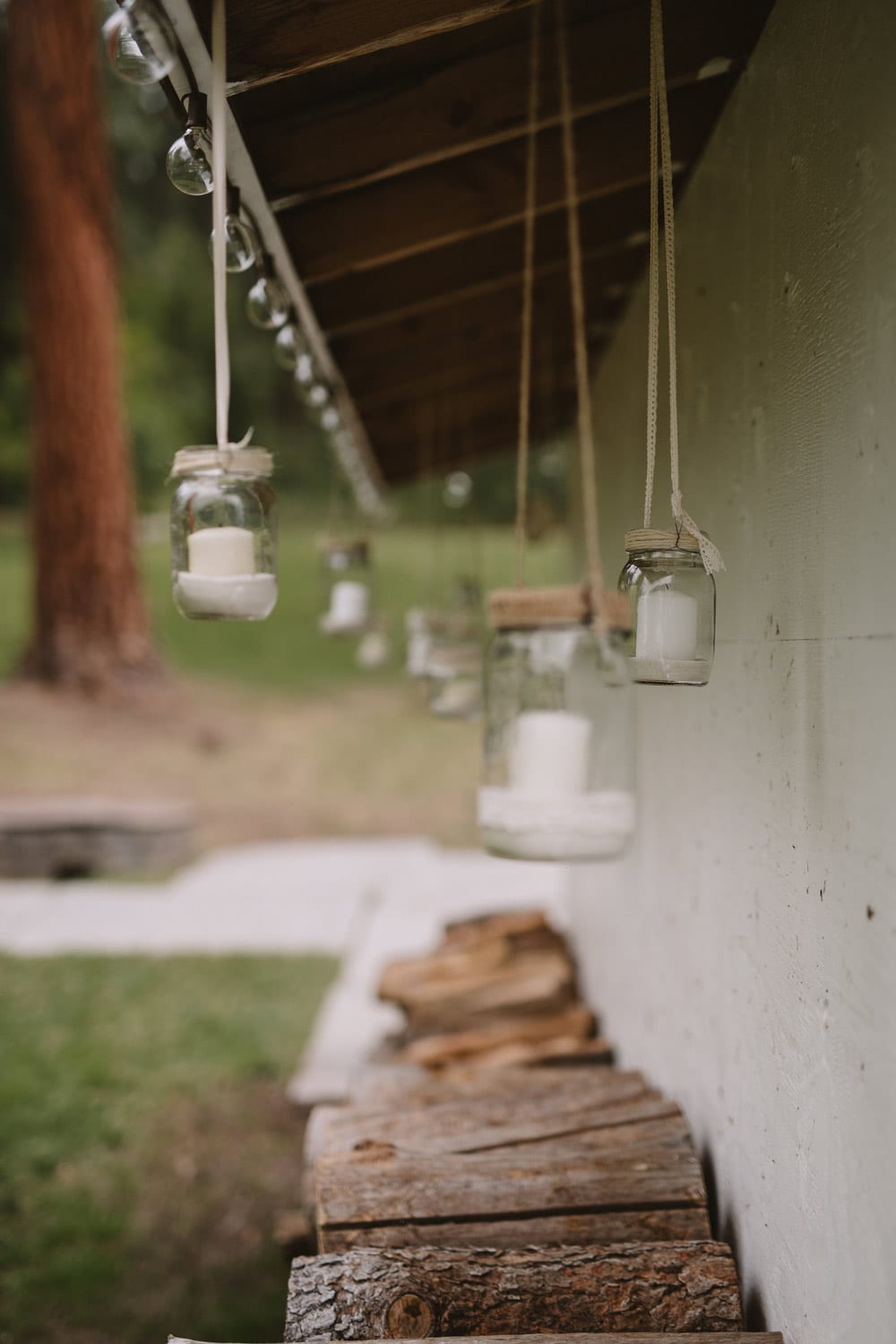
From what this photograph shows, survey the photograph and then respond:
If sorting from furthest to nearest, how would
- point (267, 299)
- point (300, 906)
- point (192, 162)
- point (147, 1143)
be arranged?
1. point (300, 906)
2. point (147, 1143)
3. point (267, 299)
4. point (192, 162)

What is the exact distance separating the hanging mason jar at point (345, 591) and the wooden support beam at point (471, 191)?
2073 mm

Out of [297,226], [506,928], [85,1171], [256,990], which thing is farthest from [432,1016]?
[297,226]

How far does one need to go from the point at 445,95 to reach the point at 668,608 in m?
0.97

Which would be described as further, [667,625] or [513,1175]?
[513,1175]

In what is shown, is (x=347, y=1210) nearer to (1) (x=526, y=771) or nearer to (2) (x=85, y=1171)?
(1) (x=526, y=771)

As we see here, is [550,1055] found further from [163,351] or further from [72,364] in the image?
[163,351]

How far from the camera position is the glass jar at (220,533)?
61.3 inches

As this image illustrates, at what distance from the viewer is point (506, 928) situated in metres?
4.79

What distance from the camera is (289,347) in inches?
103

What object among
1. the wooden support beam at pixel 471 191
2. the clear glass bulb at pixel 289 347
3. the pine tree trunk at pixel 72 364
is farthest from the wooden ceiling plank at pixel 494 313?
the pine tree trunk at pixel 72 364

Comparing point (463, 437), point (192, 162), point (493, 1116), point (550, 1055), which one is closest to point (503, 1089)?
point (493, 1116)

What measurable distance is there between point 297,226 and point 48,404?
27.5 ft

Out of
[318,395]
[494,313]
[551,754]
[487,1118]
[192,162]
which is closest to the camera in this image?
[192,162]

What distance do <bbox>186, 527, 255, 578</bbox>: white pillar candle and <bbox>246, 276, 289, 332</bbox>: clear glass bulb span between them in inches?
28.1
